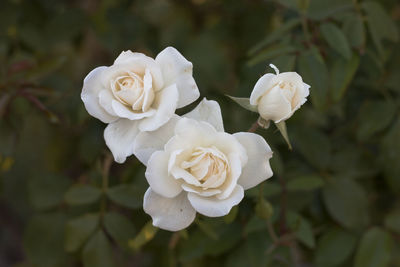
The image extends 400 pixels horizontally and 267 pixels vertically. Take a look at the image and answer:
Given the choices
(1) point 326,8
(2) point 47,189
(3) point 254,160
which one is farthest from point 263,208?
(2) point 47,189

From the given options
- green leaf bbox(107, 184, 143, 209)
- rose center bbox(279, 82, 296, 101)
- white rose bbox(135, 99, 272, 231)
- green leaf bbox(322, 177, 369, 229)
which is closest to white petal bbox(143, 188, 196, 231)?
white rose bbox(135, 99, 272, 231)

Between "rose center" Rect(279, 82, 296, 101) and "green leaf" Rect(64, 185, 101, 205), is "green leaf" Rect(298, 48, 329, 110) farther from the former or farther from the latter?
"green leaf" Rect(64, 185, 101, 205)

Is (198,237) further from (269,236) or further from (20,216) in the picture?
(20,216)

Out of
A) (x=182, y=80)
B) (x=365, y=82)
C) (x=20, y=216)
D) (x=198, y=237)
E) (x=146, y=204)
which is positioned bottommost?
(x=20, y=216)

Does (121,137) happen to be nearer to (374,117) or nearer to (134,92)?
(134,92)

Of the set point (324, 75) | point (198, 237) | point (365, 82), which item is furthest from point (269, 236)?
point (365, 82)

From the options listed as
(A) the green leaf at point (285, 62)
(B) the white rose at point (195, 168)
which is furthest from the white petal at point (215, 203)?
(A) the green leaf at point (285, 62)

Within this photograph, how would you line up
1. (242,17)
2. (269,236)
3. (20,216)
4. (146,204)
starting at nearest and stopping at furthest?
1. (146,204)
2. (269,236)
3. (242,17)
4. (20,216)
